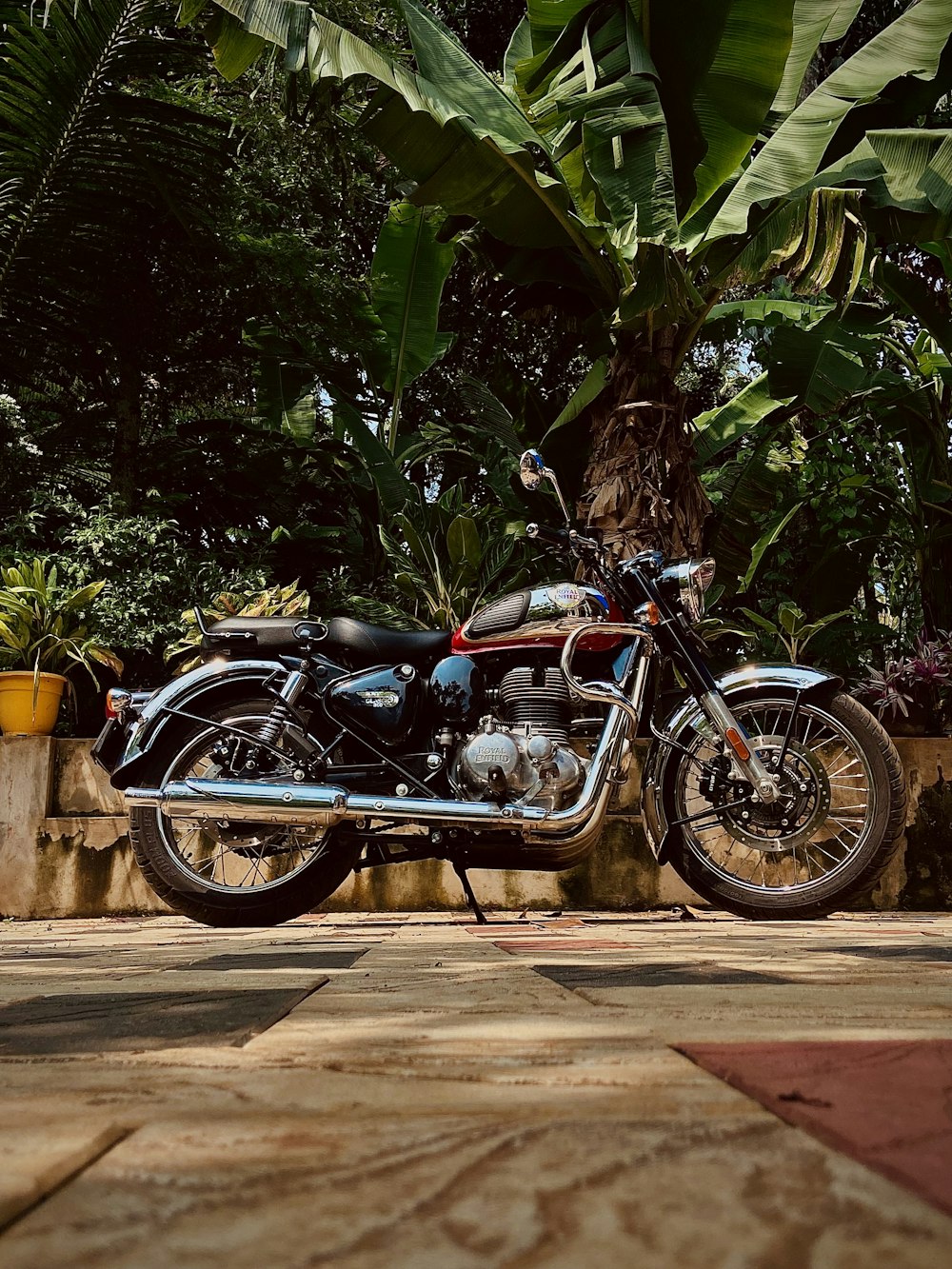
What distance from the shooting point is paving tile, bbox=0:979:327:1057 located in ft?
4.14

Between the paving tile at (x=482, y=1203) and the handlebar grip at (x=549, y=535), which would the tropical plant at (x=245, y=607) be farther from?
the paving tile at (x=482, y=1203)

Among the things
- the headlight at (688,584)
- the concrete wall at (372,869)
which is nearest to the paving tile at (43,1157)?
the headlight at (688,584)

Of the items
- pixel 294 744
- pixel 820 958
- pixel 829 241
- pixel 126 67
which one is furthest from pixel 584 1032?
pixel 126 67

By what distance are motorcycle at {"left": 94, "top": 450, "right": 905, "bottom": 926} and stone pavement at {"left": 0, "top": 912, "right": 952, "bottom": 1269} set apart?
4.89 ft

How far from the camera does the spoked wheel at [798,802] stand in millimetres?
3312

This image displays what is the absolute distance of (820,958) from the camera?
2426 mm

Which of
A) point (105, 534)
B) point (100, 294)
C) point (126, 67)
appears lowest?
point (105, 534)

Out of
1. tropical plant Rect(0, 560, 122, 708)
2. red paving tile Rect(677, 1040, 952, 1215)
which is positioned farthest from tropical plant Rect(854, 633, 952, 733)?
red paving tile Rect(677, 1040, 952, 1215)

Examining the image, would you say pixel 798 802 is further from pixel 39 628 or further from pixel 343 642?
pixel 39 628

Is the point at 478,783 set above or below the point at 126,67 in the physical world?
below

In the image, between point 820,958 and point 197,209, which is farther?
point 197,209

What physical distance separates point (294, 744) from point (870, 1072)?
9.01ft

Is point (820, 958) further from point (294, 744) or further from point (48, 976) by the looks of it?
point (294, 744)

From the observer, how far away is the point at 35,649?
231 inches
